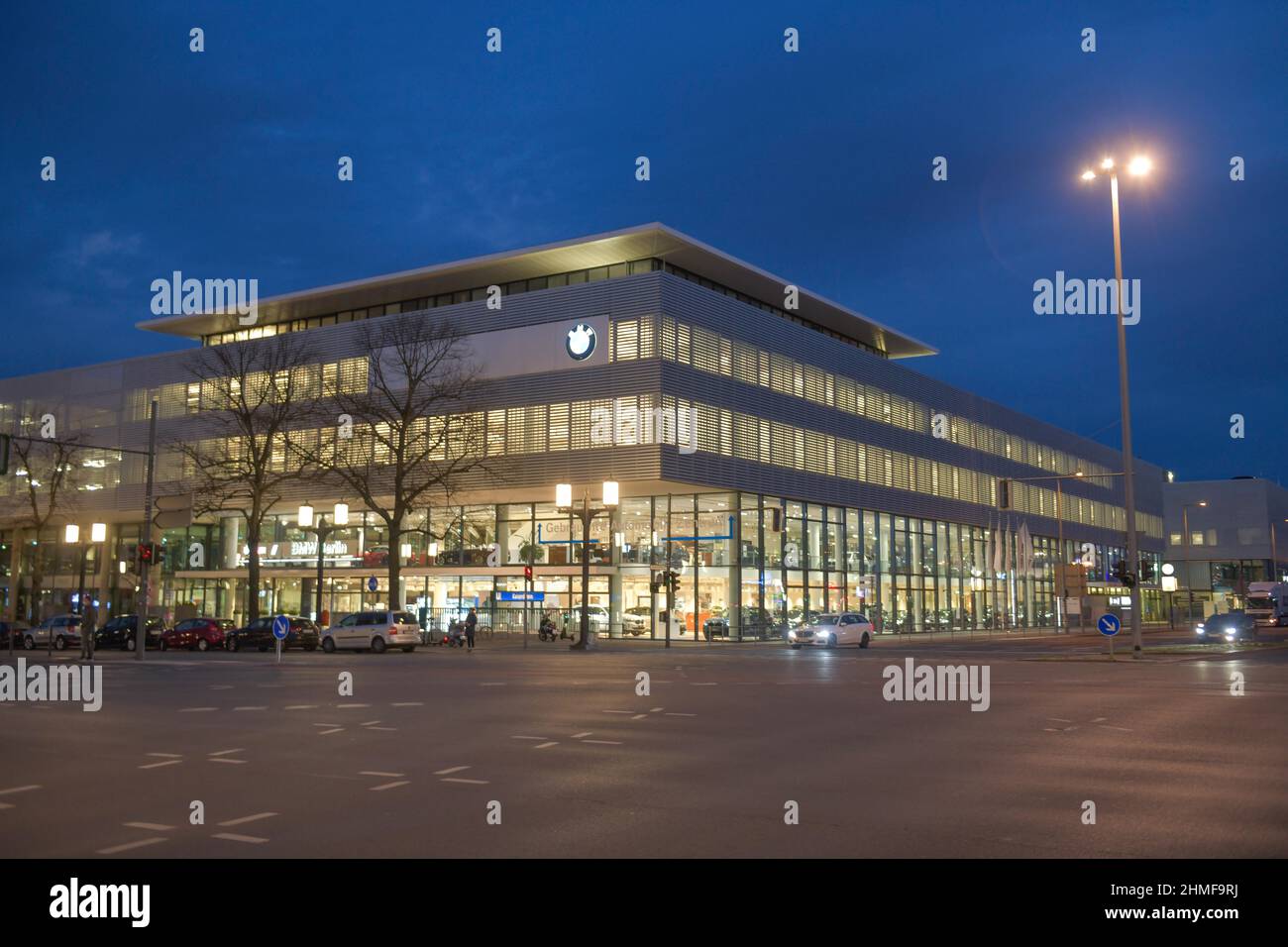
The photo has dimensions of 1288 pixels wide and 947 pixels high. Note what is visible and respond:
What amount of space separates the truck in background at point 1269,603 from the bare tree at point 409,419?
2166 inches

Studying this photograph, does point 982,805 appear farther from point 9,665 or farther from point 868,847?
point 9,665

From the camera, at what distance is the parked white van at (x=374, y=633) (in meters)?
45.7

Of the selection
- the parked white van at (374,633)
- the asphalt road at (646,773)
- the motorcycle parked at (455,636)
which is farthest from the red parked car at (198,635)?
the asphalt road at (646,773)

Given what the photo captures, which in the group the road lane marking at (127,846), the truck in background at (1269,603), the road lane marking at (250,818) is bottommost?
the truck in background at (1269,603)

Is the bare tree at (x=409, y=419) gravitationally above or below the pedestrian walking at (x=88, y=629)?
above

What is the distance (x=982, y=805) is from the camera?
31.7ft

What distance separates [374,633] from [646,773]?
36.0 m

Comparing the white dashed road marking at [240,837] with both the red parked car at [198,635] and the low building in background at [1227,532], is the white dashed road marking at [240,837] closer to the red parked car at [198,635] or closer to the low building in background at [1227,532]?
the red parked car at [198,635]

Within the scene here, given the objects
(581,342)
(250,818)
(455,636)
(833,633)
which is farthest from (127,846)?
(581,342)

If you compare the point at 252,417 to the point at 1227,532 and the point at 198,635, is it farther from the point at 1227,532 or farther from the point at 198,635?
the point at 1227,532

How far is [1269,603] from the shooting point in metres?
77.1

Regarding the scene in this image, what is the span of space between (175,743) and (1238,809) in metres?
12.0

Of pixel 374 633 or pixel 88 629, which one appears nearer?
pixel 88 629

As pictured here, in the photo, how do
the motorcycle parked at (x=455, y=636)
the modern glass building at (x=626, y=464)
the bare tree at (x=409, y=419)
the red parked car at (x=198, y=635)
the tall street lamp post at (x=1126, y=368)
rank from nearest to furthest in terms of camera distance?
1. the tall street lamp post at (x=1126, y=368)
2. the red parked car at (x=198, y=635)
3. the motorcycle parked at (x=455, y=636)
4. the bare tree at (x=409, y=419)
5. the modern glass building at (x=626, y=464)
